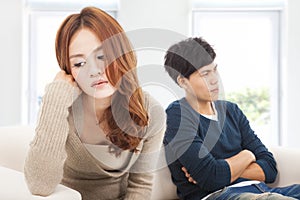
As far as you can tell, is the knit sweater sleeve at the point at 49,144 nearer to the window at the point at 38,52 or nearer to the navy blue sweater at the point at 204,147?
the navy blue sweater at the point at 204,147

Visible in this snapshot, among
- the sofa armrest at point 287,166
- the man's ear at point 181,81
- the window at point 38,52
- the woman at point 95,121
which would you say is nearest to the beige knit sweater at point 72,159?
the woman at point 95,121

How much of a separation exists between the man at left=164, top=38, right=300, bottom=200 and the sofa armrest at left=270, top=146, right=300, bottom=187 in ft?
0.18

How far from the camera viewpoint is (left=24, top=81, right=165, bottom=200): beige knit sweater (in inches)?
51.2

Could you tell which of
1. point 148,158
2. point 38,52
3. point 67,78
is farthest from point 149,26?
point 67,78

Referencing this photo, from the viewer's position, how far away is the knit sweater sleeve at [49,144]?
129 cm

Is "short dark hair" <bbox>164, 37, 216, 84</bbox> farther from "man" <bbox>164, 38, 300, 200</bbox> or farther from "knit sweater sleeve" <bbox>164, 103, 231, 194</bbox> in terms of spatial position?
"knit sweater sleeve" <bbox>164, 103, 231, 194</bbox>

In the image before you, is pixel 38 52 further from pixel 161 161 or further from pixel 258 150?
pixel 258 150

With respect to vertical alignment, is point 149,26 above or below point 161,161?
above

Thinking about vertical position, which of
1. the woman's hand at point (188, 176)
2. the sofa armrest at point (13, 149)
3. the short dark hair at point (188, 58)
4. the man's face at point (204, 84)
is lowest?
the woman's hand at point (188, 176)

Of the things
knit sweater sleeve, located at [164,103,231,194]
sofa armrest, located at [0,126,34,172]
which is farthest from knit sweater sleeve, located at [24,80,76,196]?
knit sweater sleeve, located at [164,103,231,194]

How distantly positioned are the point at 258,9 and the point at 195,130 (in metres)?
2.21

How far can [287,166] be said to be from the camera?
2.08 meters

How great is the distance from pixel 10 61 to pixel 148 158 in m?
2.59

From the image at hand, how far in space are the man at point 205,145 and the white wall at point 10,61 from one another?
86.0 inches
